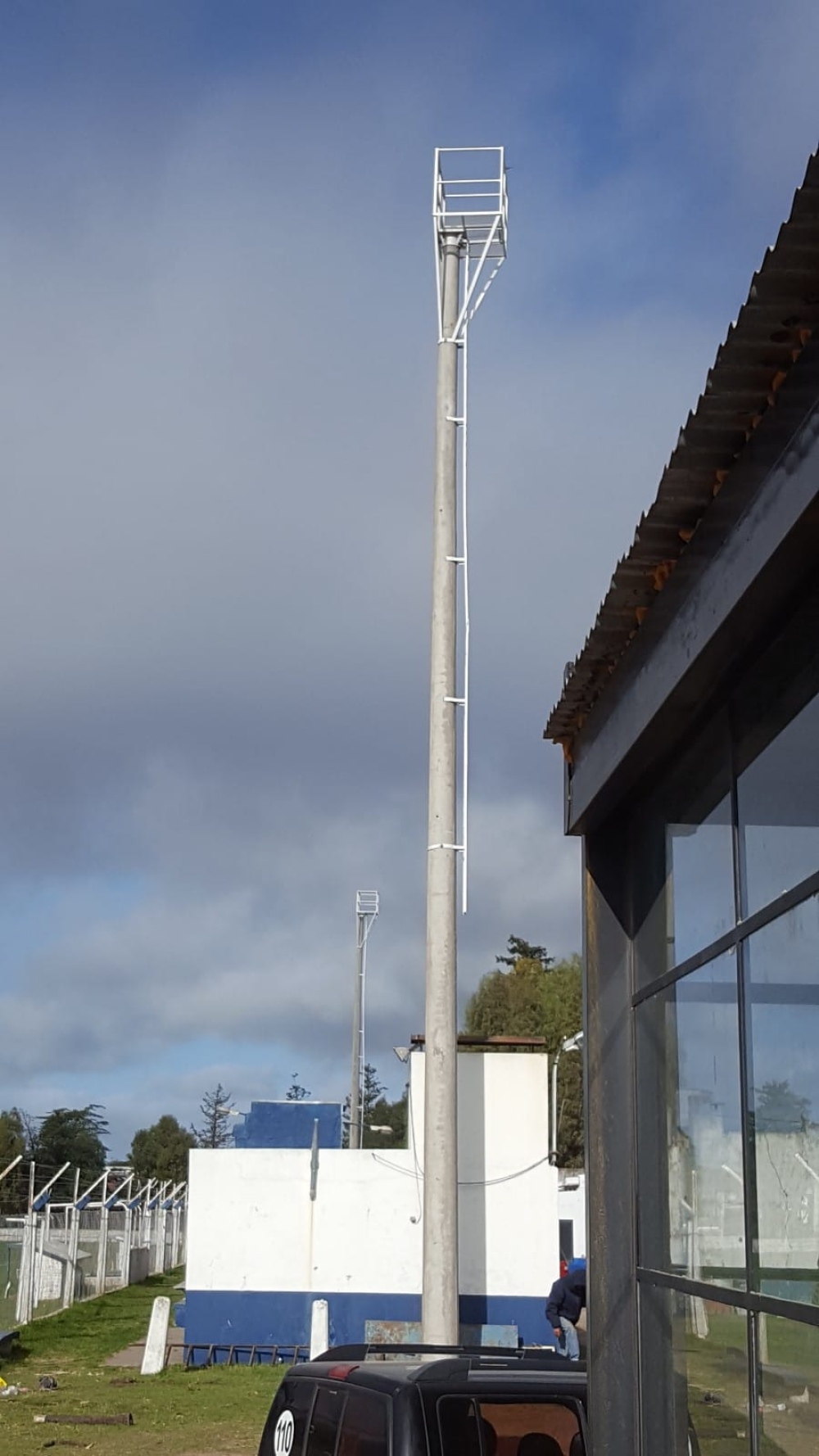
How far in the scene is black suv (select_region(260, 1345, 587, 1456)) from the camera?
18.5 ft

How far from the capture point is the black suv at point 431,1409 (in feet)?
18.5

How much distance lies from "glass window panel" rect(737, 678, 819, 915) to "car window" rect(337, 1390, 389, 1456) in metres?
2.49

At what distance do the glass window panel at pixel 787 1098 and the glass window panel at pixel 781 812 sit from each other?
5.0 inches

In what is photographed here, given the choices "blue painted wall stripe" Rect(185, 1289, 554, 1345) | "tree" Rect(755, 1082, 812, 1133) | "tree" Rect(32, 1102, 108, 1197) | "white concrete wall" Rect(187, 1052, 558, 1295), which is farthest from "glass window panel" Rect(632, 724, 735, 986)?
"tree" Rect(32, 1102, 108, 1197)

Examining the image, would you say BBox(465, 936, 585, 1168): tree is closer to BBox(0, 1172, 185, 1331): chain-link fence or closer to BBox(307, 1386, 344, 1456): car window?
BBox(0, 1172, 185, 1331): chain-link fence

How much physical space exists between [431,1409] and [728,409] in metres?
3.77

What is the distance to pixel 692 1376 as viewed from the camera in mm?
5121

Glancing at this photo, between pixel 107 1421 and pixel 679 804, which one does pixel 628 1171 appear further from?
pixel 107 1421

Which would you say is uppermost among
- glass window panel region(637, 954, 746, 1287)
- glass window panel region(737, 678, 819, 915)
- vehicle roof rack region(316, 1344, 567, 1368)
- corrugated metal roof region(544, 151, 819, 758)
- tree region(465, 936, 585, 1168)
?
tree region(465, 936, 585, 1168)

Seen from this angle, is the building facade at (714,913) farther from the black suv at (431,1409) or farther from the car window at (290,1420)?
the car window at (290,1420)

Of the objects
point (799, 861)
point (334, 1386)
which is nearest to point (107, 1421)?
point (334, 1386)

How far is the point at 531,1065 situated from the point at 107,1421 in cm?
700

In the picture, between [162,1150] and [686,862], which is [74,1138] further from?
[686,862]

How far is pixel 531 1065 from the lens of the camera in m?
20.4
